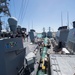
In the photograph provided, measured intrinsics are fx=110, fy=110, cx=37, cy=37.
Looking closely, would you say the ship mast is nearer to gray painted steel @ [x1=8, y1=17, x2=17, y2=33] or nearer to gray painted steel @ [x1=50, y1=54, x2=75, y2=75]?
gray painted steel @ [x1=8, y1=17, x2=17, y2=33]

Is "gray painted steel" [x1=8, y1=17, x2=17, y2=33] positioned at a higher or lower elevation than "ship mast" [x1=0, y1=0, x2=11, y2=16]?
lower

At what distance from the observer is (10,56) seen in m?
5.07

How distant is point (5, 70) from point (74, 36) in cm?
540

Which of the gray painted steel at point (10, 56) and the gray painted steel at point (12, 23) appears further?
the gray painted steel at point (12, 23)

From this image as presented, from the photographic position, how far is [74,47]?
7.42m

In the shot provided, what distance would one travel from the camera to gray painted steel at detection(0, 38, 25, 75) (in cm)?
472

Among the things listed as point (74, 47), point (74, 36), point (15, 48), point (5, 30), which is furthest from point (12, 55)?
point (74, 36)

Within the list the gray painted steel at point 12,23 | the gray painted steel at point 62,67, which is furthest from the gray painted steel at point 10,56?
the gray painted steel at point 62,67

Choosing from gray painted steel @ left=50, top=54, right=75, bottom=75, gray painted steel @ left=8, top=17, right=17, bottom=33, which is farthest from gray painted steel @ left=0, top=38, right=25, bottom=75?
gray painted steel @ left=50, top=54, right=75, bottom=75

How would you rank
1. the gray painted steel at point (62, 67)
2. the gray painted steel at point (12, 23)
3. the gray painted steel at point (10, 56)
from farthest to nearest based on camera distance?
the gray painted steel at point (12, 23) → the gray painted steel at point (10, 56) → the gray painted steel at point (62, 67)

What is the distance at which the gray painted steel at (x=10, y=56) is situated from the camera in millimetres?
4721

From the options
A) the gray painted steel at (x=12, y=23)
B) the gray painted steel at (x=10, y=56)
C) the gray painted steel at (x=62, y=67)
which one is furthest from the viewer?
the gray painted steel at (x=12, y=23)

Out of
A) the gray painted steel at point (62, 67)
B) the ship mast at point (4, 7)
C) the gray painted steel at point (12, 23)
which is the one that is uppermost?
the ship mast at point (4, 7)

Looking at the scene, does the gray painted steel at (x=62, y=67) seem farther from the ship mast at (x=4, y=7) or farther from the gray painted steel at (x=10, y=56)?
the ship mast at (x=4, y=7)
